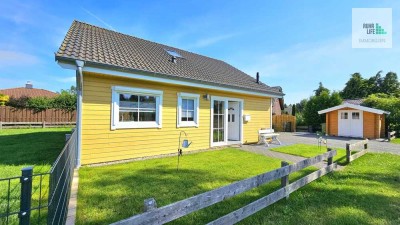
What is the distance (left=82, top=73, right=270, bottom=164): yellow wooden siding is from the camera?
21.4 feet

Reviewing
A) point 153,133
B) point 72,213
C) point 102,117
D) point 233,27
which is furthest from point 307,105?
point 72,213

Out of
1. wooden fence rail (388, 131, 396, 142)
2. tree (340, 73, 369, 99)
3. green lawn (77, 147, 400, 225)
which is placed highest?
tree (340, 73, 369, 99)

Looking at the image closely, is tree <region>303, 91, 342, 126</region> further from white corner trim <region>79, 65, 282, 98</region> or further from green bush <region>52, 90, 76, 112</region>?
green bush <region>52, 90, 76, 112</region>

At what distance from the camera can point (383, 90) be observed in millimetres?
33875

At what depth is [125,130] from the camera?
725cm

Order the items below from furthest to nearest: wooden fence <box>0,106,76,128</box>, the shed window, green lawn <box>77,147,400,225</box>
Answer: wooden fence <box>0,106,76,128</box> < the shed window < green lawn <box>77,147,400,225</box>

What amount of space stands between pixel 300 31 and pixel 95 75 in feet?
33.8

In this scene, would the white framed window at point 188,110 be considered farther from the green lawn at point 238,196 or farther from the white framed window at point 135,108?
the green lawn at point 238,196

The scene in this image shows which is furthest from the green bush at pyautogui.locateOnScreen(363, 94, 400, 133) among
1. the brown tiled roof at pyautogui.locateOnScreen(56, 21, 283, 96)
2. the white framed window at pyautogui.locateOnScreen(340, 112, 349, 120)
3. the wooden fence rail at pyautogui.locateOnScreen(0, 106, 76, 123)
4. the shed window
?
the wooden fence rail at pyautogui.locateOnScreen(0, 106, 76, 123)

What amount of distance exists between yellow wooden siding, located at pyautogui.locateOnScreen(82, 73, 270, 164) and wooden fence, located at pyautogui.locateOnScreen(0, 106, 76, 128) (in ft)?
58.6

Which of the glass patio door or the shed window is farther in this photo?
the shed window

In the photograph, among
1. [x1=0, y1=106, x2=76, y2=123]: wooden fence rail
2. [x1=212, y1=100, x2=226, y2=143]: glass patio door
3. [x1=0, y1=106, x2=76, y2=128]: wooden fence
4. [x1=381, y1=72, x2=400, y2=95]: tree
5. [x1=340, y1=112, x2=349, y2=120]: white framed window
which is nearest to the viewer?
[x1=212, y1=100, x2=226, y2=143]: glass patio door

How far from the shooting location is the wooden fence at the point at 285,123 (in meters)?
24.1

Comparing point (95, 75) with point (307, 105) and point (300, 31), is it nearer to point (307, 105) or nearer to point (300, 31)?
point (300, 31)
